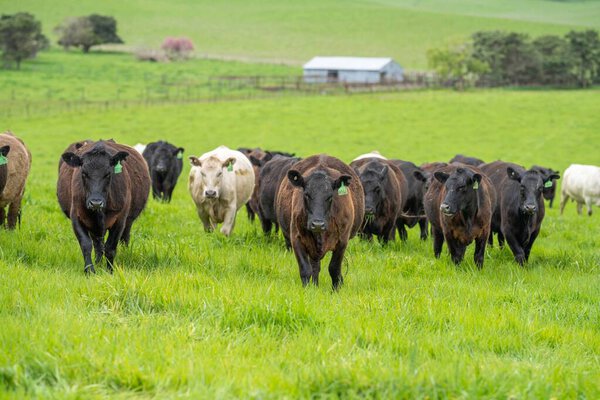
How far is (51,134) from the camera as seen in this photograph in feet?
141

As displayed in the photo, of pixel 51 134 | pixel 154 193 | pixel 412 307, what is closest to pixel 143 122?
pixel 51 134

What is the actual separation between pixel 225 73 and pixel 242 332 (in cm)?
7333

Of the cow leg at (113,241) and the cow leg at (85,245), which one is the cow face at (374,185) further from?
the cow leg at (85,245)

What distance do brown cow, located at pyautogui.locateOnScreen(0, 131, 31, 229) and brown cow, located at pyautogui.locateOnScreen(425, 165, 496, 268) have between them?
678 centimetres

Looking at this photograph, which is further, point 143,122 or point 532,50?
point 532,50

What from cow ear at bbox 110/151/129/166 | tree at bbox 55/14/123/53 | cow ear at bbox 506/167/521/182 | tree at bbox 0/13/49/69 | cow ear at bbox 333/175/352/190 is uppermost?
tree at bbox 55/14/123/53

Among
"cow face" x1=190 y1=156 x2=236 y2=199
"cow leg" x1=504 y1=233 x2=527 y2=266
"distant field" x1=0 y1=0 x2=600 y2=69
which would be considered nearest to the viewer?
"cow leg" x1=504 y1=233 x2=527 y2=266

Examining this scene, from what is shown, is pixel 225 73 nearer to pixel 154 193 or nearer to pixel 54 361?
pixel 154 193

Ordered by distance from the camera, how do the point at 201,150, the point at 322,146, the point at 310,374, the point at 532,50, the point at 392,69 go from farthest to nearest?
1. the point at 392,69
2. the point at 532,50
3. the point at 322,146
4. the point at 201,150
5. the point at 310,374

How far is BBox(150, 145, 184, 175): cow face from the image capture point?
1961cm

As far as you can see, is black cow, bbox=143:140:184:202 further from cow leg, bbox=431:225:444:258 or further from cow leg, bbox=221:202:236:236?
cow leg, bbox=431:225:444:258

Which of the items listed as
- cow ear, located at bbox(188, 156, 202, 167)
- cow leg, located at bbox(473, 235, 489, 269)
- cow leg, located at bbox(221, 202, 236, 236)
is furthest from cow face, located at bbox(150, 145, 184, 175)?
cow leg, located at bbox(473, 235, 489, 269)

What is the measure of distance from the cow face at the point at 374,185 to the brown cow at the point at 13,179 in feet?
19.1

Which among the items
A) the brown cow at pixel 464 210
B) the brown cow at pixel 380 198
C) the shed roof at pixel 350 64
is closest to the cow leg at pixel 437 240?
the brown cow at pixel 464 210
